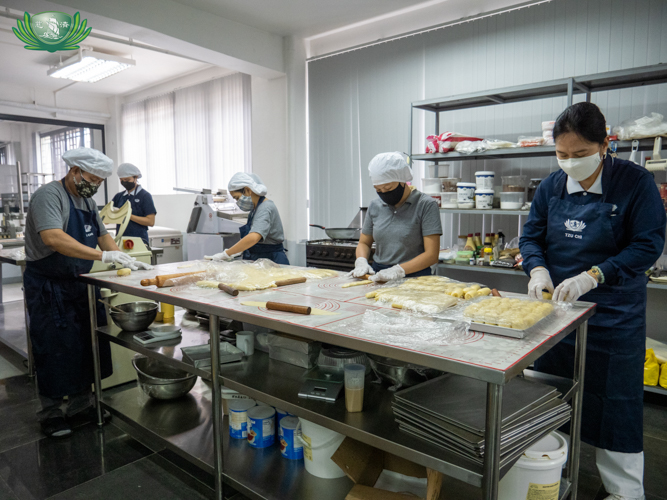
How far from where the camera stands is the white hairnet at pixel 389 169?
8.36ft

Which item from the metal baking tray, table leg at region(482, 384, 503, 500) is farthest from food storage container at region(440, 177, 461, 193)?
table leg at region(482, 384, 503, 500)

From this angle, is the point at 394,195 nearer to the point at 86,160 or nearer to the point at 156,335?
the point at 156,335

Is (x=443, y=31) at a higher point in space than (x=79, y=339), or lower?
higher

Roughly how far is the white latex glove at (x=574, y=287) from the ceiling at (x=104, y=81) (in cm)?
569

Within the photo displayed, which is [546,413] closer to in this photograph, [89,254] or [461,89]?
[89,254]

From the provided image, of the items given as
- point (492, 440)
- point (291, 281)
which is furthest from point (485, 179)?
point (492, 440)

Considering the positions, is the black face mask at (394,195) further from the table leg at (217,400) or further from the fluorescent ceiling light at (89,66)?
the fluorescent ceiling light at (89,66)

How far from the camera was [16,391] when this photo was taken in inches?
129

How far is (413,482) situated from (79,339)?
2099 millimetres

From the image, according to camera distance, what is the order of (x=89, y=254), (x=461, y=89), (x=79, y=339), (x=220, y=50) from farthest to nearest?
(x=220, y=50), (x=461, y=89), (x=79, y=339), (x=89, y=254)

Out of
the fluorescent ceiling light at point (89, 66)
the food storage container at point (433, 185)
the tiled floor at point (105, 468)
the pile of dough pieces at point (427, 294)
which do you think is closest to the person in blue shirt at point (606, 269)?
the pile of dough pieces at point (427, 294)

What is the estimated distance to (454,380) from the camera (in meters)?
1.72

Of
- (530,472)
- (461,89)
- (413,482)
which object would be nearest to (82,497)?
(413,482)

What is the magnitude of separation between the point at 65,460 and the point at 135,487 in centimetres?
51
